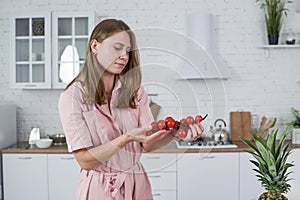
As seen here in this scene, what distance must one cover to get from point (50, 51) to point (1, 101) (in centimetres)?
85

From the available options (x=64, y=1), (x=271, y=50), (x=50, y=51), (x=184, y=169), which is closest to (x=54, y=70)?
(x=50, y=51)

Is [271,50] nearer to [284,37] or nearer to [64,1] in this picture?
[284,37]

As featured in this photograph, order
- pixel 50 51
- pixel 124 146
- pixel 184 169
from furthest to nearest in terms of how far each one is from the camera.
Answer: pixel 50 51 < pixel 184 169 < pixel 124 146

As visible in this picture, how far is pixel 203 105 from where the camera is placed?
1.71 metres

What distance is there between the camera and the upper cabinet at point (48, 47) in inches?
162

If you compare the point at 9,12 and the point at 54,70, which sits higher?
the point at 9,12

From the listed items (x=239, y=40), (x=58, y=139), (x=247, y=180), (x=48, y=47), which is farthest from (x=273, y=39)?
(x=58, y=139)

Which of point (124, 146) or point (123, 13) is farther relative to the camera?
point (123, 13)

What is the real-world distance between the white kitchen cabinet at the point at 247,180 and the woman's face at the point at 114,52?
2481 millimetres

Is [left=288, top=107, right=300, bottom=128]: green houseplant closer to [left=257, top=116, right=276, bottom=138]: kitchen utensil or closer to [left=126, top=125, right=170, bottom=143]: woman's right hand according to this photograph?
[left=257, top=116, right=276, bottom=138]: kitchen utensil

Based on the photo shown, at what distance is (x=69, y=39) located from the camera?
4.12 metres

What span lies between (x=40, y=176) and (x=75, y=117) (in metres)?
2.37

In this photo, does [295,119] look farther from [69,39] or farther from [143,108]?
[143,108]

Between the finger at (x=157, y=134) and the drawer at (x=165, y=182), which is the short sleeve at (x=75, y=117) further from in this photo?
the drawer at (x=165, y=182)
